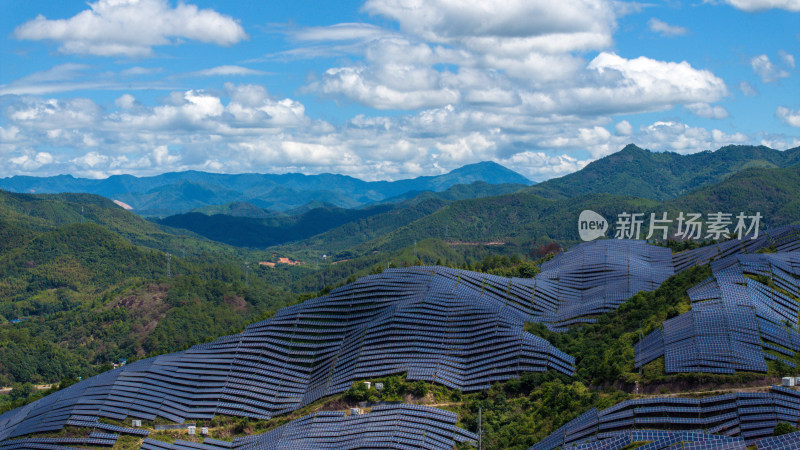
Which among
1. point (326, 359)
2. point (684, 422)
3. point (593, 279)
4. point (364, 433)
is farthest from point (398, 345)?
point (593, 279)

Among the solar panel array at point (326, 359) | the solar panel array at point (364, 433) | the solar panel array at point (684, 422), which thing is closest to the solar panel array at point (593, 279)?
the solar panel array at point (326, 359)

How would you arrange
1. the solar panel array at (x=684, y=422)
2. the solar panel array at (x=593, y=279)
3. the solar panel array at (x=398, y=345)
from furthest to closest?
the solar panel array at (x=593, y=279), the solar panel array at (x=398, y=345), the solar panel array at (x=684, y=422)

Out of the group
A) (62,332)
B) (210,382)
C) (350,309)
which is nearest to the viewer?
(210,382)

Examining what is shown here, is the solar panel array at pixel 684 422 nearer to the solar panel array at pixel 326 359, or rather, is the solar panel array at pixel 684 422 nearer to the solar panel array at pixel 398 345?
the solar panel array at pixel 398 345

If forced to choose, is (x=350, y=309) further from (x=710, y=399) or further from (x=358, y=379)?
(x=710, y=399)

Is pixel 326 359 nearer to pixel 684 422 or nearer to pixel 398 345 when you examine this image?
pixel 398 345

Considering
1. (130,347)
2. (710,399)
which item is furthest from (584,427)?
(130,347)

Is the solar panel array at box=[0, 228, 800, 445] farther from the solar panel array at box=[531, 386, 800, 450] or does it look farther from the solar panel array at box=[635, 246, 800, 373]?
the solar panel array at box=[531, 386, 800, 450]

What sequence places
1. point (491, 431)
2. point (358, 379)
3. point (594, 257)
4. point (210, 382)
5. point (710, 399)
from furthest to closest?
point (594, 257)
point (210, 382)
point (358, 379)
point (491, 431)
point (710, 399)
